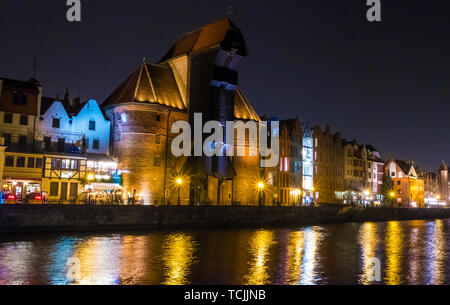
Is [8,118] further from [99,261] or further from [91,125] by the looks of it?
[99,261]

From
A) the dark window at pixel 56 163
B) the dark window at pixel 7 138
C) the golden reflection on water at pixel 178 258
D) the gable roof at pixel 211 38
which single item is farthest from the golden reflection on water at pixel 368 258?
the dark window at pixel 7 138

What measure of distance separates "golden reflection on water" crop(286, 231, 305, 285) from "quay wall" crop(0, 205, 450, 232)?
13.4 m

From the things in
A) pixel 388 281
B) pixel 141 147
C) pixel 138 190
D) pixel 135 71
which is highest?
pixel 135 71

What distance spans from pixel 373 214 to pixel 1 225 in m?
63.0

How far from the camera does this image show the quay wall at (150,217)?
39.1 metres

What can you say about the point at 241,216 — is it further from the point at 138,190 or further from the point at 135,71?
the point at 135,71

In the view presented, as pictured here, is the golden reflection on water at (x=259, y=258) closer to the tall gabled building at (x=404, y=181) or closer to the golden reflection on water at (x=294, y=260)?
the golden reflection on water at (x=294, y=260)

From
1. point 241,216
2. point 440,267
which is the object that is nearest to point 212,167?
point 241,216

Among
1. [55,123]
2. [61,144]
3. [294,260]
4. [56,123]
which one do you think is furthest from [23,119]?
[294,260]

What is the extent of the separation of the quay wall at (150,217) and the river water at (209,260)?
2252 mm

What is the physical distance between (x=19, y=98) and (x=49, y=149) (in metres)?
6.56

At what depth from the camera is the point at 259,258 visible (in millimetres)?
29266

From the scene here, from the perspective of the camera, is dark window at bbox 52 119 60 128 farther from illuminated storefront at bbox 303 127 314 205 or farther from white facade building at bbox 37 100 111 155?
illuminated storefront at bbox 303 127 314 205
